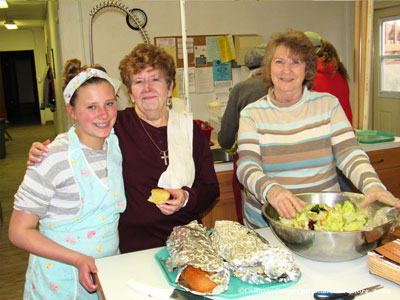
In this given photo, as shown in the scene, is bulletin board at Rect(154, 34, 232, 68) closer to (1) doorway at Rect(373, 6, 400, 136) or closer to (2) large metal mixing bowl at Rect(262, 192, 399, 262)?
(1) doorway at Rect(373, 6, 400, 136)

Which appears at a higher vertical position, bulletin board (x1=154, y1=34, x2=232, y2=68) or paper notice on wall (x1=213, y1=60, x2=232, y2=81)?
bulletin board (x1=154, y1=34, x2=232, y2=68)

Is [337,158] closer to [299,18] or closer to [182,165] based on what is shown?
[182,165]

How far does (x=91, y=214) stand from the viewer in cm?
139

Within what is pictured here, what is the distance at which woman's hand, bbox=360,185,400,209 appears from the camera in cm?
129

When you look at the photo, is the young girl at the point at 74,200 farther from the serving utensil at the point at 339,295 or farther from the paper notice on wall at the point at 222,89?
the paper notice on wall at the point at 222,89

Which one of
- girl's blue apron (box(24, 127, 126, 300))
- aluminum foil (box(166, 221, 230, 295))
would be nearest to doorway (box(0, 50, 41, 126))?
girl's blue apron (box(24, 127, 126, 300))

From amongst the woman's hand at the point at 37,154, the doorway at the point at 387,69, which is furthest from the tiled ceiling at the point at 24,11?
the woman's hand at the point at 37,154

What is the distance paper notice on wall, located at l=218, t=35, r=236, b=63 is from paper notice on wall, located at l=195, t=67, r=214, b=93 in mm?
189

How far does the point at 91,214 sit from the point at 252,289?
612 mm

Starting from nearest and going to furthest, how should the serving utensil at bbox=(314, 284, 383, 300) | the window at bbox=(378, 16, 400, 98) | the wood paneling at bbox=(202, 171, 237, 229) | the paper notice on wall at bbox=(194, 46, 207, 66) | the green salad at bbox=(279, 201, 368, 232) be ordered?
the serving utensil at bbox=(314, 284, 383, 300) < the green salad at bbox=(279, 201, 368, 232) < the wood paneling at bbox=(202, 171, 237, 229) < the paper notice on wall at bbox=(194, 46, 207, 66) < the window at bbox=(378, 16, 400, 98)

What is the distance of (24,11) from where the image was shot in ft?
27.8

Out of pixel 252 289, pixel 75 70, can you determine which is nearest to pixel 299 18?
pixel 75 70

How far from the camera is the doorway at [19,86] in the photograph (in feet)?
47.7

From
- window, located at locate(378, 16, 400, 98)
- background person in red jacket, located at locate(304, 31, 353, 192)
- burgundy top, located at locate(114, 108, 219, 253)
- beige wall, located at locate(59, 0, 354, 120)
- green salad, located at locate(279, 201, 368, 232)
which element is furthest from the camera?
window, located at locate(378, 16, 400, 98)
